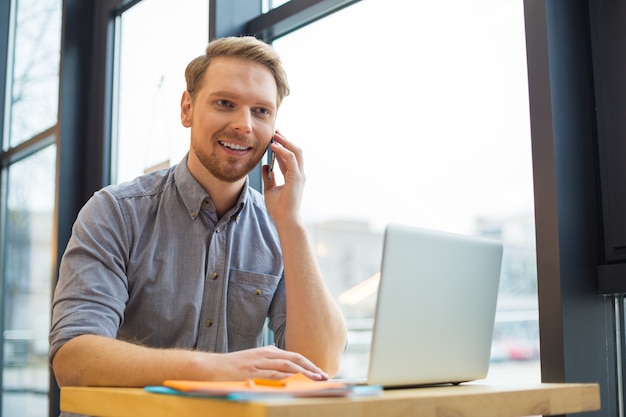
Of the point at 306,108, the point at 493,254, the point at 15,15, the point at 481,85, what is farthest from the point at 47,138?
the point at 493,254

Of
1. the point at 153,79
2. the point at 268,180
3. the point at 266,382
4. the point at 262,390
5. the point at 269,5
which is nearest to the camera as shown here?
the point at 262,390

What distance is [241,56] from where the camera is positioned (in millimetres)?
2025

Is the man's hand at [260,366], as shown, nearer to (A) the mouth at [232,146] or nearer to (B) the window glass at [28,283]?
(A) the mouth at [232,146]

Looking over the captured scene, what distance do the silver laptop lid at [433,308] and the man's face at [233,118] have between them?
757 mm

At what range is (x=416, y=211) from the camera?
7.16 ft

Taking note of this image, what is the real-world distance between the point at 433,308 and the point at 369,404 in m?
0.34

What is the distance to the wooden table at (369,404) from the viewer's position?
1.02 m

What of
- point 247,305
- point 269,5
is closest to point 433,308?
point 247,305

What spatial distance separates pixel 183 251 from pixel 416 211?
0.68 m

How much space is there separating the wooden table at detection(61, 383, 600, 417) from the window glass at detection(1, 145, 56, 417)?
276 cm

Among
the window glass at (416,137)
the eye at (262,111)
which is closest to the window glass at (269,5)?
the window glass at (416,137)

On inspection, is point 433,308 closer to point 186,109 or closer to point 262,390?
point 262,390

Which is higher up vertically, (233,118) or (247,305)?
(233,118)

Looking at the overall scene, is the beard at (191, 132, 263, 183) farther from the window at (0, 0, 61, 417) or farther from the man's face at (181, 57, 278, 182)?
the window at (0, 0, 61, 417)
